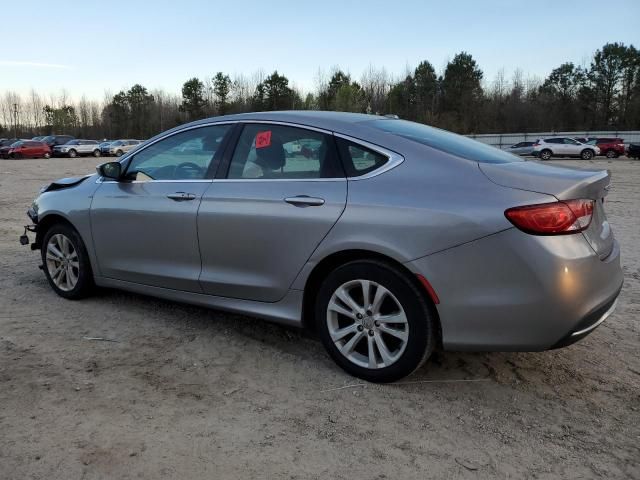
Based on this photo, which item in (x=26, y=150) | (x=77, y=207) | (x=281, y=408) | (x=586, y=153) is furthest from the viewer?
(x=26, y=150)

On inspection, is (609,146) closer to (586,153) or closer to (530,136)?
(586,153)

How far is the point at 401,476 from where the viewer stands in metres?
2.42

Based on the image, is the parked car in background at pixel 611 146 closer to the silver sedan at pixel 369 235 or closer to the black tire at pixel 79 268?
the silver sedan at pixel 369 235

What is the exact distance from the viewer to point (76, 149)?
45.9 meters

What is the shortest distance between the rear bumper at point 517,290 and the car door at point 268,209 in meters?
0.71

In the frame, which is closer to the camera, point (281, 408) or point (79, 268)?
point (281, 408)

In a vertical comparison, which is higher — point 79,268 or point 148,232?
point 148,232

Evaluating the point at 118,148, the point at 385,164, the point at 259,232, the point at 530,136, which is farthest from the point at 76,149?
the point at 385,164

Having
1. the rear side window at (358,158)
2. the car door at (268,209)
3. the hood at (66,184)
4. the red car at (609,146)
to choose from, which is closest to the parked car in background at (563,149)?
the red car at (609,146)

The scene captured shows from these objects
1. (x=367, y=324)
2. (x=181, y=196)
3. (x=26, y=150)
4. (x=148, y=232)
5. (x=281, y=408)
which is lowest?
(x=281, y=408)

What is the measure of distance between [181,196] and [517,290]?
7.77 feet

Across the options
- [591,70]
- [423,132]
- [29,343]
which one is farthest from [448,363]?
[591,70]

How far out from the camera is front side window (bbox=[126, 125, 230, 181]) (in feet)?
13.1

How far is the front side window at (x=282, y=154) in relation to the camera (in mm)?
3412
